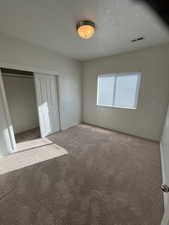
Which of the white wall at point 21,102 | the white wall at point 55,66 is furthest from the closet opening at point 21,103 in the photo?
the white wall at point 55,66

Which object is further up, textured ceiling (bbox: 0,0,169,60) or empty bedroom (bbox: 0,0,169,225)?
textured ceiling (bbox: 0,0,169,60)

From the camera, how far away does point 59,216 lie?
1123 mm

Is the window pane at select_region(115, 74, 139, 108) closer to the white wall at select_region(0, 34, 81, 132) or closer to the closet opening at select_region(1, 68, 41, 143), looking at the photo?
the white wall at select_region(0, 34, 81, 132)

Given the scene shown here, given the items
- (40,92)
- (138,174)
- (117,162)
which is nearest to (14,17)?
(40,92)

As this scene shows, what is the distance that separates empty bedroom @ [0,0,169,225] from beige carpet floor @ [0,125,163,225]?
12 mm

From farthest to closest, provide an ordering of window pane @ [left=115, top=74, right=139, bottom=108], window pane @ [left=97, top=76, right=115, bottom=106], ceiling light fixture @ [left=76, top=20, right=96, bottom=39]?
window pane @ [left=97, top=76, right=115, bottom=106], window pane @ [left=115, top=74, right=139, bottom=108], ceiling light fixture @ [left=76, top=20, right=96, bottom=39]

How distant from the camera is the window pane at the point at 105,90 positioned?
355cm

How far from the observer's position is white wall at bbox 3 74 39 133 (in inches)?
126

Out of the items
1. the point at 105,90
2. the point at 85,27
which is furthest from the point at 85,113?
the point at 85,27

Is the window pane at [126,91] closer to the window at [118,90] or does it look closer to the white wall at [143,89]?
the window at [118,90]

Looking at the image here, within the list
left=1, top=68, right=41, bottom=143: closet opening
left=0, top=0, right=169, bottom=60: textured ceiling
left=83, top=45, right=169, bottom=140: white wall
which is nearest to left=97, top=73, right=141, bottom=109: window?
left=83, top=45, right=169, bottom=140: white wall

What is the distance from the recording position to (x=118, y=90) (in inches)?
133

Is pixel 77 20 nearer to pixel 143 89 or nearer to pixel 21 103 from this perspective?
pixel 143 89

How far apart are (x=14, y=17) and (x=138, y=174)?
134 inches
